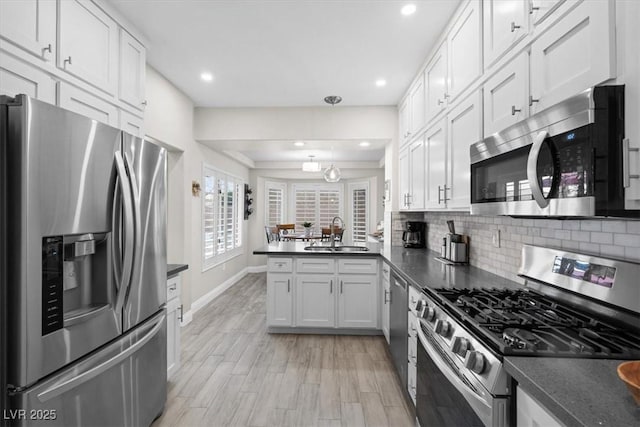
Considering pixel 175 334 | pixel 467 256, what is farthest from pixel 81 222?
pixel 467 256

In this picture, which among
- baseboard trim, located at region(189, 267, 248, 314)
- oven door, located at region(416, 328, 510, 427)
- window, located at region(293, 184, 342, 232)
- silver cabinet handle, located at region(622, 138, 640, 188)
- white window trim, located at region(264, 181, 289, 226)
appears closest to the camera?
silver cabinet handle, located at region(622, 138, 640, 188)

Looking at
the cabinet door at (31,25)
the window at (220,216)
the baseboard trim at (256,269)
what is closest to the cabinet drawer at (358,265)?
the window at (220,216)

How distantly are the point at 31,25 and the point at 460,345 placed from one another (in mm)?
2569

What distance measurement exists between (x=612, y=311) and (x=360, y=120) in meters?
3.43

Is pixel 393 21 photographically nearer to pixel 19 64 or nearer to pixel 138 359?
pixel 19 64

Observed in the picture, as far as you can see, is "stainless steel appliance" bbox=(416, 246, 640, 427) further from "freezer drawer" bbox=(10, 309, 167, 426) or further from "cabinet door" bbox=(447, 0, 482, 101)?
"freezer drawer" bbox=(10, 309, 167, 426)

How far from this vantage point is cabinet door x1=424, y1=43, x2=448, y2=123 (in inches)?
95.0

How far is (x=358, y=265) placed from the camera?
3.56m

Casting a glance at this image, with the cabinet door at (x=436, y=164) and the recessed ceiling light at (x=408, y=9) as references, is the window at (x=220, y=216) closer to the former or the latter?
the cabinet door at (x=436, y=164)

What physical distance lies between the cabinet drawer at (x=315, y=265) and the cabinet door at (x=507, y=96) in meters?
2.24

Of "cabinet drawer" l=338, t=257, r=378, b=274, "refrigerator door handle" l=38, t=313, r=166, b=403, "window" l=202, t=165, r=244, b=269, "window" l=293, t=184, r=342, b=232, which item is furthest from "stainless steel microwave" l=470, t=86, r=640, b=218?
"window" l=293, t=184, r=342, b=232

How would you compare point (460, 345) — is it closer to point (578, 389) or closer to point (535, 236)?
point (578, 389)

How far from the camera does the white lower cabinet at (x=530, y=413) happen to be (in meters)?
0.79

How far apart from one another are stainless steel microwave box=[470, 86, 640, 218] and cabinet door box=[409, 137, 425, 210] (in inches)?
60.1
